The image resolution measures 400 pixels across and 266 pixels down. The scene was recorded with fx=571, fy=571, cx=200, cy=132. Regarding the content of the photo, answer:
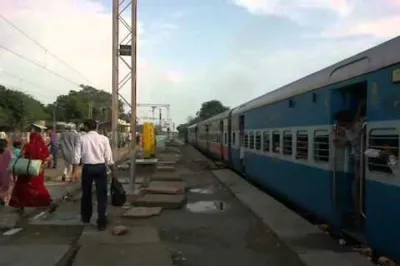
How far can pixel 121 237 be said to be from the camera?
864cm

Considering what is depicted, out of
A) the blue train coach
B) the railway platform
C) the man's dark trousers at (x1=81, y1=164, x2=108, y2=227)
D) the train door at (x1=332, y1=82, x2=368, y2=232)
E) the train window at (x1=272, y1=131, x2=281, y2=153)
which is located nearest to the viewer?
the blue train coach

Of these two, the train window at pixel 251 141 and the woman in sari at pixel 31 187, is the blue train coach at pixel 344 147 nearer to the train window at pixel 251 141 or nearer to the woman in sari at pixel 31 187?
the train window at pixel 251 141

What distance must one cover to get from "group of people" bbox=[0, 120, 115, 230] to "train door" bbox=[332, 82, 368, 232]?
12.3 ft

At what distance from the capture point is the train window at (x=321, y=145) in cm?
894

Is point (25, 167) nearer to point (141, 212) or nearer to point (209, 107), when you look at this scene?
point (141, 212)

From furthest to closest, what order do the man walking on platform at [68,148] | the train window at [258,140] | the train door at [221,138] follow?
1. the train door at [221,138]
2. the man walking on platform at [68,148]
3. the train window at [258,140]

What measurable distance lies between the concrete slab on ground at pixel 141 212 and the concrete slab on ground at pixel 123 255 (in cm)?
303

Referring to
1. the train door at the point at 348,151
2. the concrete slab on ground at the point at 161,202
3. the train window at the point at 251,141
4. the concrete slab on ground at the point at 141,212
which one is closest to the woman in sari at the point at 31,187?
the concrete slab on ground at the point at 141,212

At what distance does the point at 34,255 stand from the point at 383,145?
4.54 m

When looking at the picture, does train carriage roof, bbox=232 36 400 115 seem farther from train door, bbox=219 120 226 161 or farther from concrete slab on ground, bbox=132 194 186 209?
train door, bbox=219 120 226 161

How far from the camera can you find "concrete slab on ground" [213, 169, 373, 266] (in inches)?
283

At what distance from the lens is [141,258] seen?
7.23 m

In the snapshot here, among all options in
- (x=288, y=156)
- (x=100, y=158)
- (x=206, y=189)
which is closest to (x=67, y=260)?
(x=100, y=158)

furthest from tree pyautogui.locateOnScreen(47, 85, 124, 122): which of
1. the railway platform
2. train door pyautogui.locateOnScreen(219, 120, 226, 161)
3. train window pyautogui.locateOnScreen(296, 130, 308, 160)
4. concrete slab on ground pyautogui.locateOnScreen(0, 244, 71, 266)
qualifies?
concrete slab on ground pyautogui.locateOnScreen(0, 244, 71, 266)
